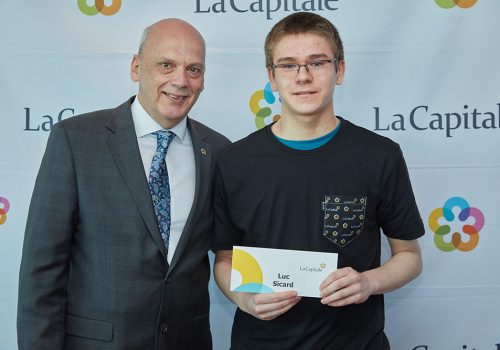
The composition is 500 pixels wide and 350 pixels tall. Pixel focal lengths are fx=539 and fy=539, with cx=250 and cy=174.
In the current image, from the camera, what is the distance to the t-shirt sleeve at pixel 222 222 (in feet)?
5.59

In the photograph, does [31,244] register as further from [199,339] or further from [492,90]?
[492,90]

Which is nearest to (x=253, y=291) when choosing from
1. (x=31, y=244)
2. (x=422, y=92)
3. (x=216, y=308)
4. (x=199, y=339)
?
(x=199, y=339)

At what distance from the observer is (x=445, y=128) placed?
244 cm

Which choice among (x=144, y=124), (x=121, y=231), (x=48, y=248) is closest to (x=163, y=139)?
(x=144, y=124)

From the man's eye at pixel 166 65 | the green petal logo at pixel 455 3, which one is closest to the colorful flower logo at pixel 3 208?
the man's eye at pixel 166 65

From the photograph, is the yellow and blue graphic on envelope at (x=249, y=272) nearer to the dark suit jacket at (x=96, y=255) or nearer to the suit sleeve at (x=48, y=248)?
the dark suit jacket at (x=96, y=255)

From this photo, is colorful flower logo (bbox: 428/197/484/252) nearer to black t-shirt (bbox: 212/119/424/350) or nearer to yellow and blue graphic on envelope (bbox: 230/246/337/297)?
black t-shirt (bbox: 212/119/424/350)

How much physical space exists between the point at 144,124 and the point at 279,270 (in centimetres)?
72

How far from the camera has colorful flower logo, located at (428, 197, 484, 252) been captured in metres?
2.45

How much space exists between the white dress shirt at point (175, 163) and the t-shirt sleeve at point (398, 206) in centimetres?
63

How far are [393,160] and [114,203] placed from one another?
2.82 feet

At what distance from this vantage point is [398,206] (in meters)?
1.61

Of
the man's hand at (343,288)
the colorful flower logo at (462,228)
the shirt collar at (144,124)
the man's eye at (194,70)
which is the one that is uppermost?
the man's eye at (194,70)

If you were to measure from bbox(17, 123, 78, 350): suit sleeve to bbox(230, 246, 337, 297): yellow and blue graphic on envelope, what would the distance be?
0.56 metres
